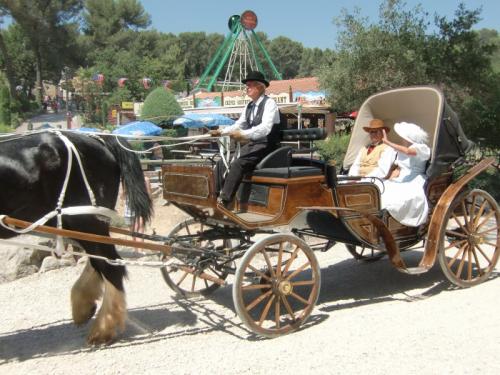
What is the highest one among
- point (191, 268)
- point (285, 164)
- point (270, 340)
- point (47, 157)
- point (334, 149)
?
point (47, 157)

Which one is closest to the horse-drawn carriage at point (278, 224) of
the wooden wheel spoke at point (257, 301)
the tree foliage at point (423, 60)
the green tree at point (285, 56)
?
the wooden wheel spoke at point (257, 301)

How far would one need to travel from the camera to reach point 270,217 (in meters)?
4.42

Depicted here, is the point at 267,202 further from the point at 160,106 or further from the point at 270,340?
the point at 160,106

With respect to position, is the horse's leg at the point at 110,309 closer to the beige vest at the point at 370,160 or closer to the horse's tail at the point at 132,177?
the horse's tail at the point at 132,177

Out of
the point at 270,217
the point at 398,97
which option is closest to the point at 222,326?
the point at 270,217

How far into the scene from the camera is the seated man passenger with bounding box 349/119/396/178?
5.71 m

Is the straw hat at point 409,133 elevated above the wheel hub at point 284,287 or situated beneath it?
elevated above

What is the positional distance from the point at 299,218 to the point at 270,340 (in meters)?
1.11

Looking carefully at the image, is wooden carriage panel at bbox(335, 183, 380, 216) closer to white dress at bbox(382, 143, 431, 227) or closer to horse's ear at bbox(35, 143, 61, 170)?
white dress at bbox(382, 143, 431, 227)

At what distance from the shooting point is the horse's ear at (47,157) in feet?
13.3

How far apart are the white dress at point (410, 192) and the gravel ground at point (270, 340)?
2.74 feet

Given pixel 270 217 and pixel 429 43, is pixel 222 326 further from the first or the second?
pixel 429 43

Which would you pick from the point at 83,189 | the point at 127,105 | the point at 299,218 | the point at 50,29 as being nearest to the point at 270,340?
the point at 299,218

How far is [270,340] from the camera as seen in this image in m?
4.18
